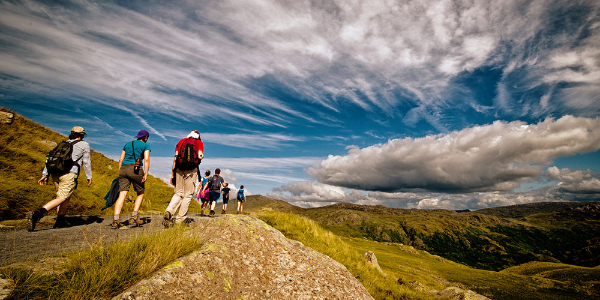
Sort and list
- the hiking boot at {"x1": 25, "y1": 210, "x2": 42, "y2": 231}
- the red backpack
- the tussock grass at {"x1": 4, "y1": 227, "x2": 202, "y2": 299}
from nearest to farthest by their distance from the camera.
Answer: the tussock grass at {"x1": 4, "y1": 227, "x2": 202, "y2": 299}, the hiking boot at {"x1": 25, "y1": 210, "x2": 42, "y2": 231}, the red backpack

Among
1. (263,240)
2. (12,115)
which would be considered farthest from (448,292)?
(12,115)

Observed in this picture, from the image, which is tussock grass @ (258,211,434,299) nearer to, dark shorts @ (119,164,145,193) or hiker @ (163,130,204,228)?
hiker @ (163,130,204,228)

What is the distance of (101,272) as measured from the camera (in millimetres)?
3260

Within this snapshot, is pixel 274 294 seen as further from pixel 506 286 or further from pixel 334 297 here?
pixel 506 286

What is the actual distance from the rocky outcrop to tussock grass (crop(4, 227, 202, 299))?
0.22m

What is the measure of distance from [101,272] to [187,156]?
5.60 m

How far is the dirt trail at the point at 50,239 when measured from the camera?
5.00 meters

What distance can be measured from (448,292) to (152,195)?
24.6m

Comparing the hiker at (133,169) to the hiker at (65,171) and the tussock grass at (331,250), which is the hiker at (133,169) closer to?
the hiker at (65,171)

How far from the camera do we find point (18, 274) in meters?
2.97

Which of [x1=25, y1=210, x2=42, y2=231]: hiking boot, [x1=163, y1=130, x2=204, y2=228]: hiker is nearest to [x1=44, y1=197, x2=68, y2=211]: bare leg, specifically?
[x1=25, y1=210, x2=42, y2=231]: hiking boot

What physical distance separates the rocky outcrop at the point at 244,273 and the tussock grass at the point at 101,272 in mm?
218

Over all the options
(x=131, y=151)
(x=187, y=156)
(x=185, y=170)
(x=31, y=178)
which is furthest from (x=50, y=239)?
(x=31, y=178)

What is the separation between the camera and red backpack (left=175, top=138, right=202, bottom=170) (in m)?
8.51
